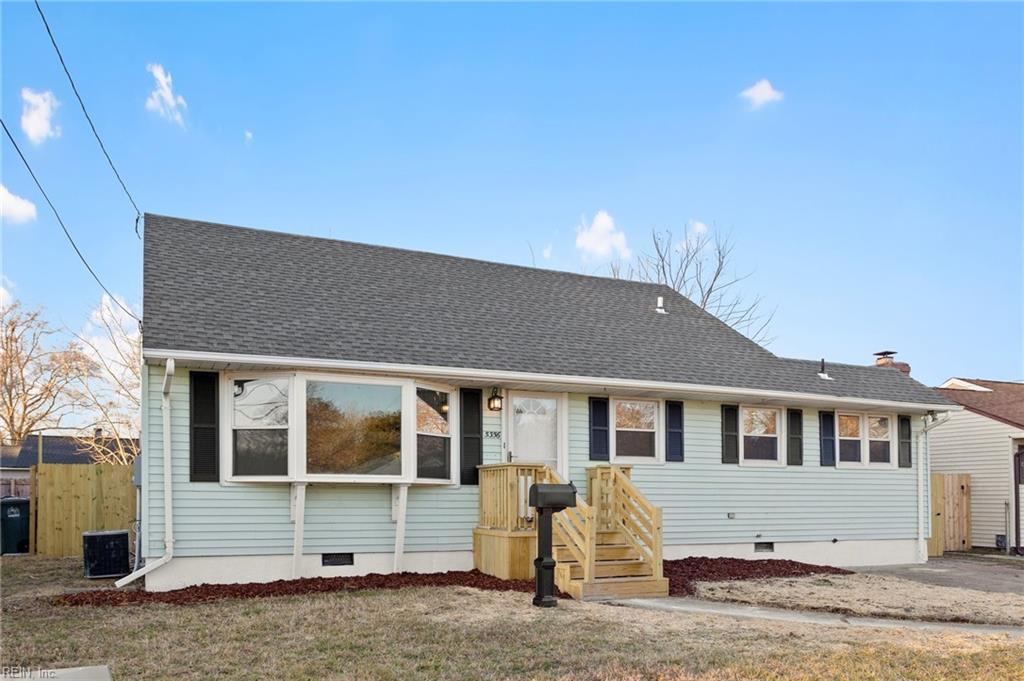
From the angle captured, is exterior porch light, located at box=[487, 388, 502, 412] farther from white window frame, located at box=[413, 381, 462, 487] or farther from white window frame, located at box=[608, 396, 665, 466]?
white window frame, located at box=[608, 396, 665, 466]

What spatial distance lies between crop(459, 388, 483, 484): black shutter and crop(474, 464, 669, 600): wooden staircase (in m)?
0.24

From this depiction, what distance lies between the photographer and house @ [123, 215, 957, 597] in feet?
32.8

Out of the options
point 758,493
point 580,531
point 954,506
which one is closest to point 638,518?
point 580,531

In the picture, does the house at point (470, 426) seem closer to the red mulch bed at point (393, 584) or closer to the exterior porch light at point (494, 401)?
the exterior porch light at point (494, 401)

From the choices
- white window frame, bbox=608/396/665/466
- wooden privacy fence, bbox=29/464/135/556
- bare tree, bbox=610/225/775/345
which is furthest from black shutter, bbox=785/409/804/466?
bare tree, bbox=610/225/775/345

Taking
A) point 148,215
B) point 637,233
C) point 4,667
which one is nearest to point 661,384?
point 148,215

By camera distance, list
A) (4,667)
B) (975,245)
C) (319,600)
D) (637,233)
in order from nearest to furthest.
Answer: (4,667) → (319,600) → (975,245) → (637,233)

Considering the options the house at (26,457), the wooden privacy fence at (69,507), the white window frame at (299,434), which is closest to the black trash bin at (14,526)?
the wooden privacy fence at (69,507)

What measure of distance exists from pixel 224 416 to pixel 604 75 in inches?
508

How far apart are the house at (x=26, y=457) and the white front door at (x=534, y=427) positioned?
14.6m

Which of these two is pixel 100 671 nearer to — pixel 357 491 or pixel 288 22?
pixel 357 491

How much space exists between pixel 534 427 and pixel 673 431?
93.0 inches

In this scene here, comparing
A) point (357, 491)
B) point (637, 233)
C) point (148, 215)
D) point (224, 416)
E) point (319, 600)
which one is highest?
point (637, 233)

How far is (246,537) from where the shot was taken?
400 inches
